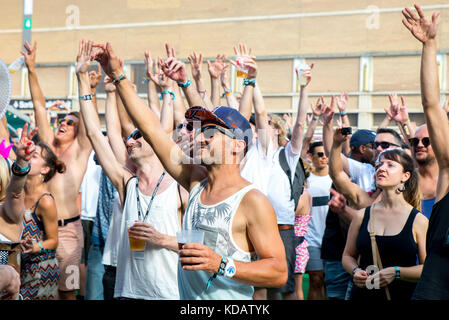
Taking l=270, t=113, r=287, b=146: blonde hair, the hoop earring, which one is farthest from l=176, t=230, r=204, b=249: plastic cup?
l=270, t=113, r=287, b=146: blonde hair

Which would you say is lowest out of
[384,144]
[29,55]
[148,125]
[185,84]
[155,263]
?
[155,263]

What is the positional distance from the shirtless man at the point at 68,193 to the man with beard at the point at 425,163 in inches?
115

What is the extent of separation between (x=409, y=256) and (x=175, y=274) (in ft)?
4.82

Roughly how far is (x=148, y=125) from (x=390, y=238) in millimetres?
1741

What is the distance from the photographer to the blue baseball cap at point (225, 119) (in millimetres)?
2666

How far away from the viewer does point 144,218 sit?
354 cm

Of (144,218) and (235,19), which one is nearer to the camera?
(144,218)

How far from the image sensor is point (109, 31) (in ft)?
73.9

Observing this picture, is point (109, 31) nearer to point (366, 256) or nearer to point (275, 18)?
point (275, 18)

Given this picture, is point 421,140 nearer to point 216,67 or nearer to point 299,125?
point 299,125

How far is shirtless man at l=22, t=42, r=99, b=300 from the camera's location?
505 centimetres

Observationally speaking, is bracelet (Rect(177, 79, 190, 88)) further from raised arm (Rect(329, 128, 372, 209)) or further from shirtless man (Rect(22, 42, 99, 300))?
shirtless man (Rect(22, 42, 99, 300))

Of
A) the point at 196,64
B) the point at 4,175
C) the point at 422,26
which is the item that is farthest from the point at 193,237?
the point at 196,64

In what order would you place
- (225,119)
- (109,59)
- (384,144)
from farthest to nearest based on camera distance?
1. (384,144)
2. (109,59)
3. (225,119)
